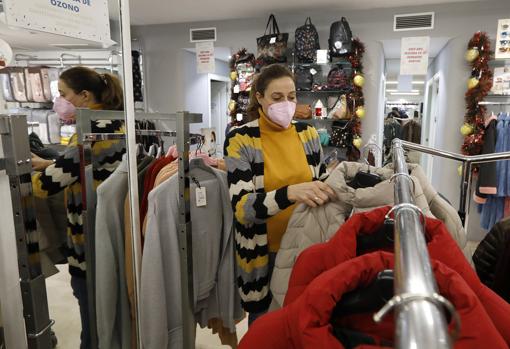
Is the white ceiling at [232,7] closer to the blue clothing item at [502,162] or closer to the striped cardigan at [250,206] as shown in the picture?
the blue clothing item at [502,162]

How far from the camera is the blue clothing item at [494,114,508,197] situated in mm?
3725

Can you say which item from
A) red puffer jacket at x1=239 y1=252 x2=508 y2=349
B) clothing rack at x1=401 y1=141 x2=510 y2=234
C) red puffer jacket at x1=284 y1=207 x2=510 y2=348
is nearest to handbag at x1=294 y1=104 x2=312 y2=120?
clothing rack at x1=401 y1=141 x2=510 y2=234

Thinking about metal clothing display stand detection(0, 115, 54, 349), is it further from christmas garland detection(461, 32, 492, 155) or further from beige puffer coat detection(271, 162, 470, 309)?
christmas garland detection(461, 32, 492, 155)

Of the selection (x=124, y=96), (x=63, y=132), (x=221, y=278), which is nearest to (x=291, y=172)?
(x=221, y=278)

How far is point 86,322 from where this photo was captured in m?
1.29

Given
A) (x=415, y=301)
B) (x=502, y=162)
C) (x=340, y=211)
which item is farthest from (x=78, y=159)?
(x=502, y=162)

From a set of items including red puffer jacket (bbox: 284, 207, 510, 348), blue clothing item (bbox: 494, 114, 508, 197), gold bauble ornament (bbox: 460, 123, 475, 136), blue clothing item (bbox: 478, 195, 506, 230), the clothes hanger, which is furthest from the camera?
gold bauble ornament (bbox: 460, 123, 475, 136)

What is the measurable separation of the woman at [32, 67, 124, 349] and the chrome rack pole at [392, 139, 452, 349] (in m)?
0.99

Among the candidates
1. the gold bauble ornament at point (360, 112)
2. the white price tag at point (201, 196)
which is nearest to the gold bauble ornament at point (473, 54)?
the gold bauble ornament at point (360, 112)

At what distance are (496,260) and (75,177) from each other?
1455 mm

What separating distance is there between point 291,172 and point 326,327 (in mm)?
1002

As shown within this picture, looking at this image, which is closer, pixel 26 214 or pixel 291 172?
pixel 26 214

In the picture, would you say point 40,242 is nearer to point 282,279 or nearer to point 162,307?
point 162,307

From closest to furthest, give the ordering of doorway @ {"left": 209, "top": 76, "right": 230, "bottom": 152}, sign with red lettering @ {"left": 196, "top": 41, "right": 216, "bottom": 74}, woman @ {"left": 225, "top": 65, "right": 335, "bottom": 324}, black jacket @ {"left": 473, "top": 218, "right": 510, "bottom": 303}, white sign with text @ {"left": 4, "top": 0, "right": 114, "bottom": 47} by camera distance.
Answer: white sign with text @ {"left": 4, "top": 0, "right": 114, "bottom": 47}, black jacket @ {"left": 473, "top": 218, "right": 510, "bottom": 303}, woman @ {"left": 225, "top": 65, "right": 335, "bottom": 324}, sign with red lettering @ {"left": 196, "top": 41, "right": 216, "bottom": 74}, doorway @ {"left": 209, "top": 76, "right": 230, "bottom": 152}
